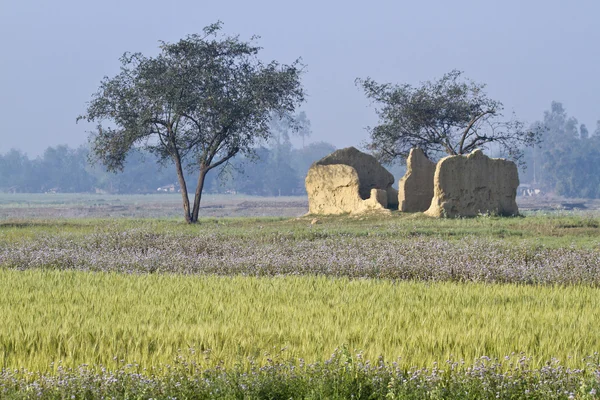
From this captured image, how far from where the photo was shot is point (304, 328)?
8.15m

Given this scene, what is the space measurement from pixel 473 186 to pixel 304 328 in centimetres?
2545

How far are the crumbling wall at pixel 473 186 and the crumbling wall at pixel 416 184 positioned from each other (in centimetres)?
179

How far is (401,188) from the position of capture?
34.2 m

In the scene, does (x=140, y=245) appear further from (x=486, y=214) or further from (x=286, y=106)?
(x=286, y=106)

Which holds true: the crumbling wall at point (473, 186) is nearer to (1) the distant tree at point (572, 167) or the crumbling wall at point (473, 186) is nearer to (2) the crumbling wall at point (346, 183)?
(2) the crumbling wall at point (346, 183)

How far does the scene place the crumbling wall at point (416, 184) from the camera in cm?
3403

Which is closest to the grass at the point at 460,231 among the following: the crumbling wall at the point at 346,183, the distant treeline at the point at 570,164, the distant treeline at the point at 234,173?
the crumbling wall at the point at 346,183

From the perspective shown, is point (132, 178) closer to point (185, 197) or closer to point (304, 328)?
point (185, 197)

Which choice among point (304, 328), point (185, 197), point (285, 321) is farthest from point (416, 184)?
point (304, 328)

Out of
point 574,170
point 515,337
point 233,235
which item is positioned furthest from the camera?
point 574,170

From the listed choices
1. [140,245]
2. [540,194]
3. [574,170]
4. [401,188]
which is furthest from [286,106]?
[540,194]

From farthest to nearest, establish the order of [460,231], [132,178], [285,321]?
[132,178]
[460,231]
[285,321]

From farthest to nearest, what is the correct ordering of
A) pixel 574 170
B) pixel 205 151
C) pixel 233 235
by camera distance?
pixel 574 170 < pixel 205 151 < pixel 233 235

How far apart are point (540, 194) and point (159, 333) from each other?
136 metres
